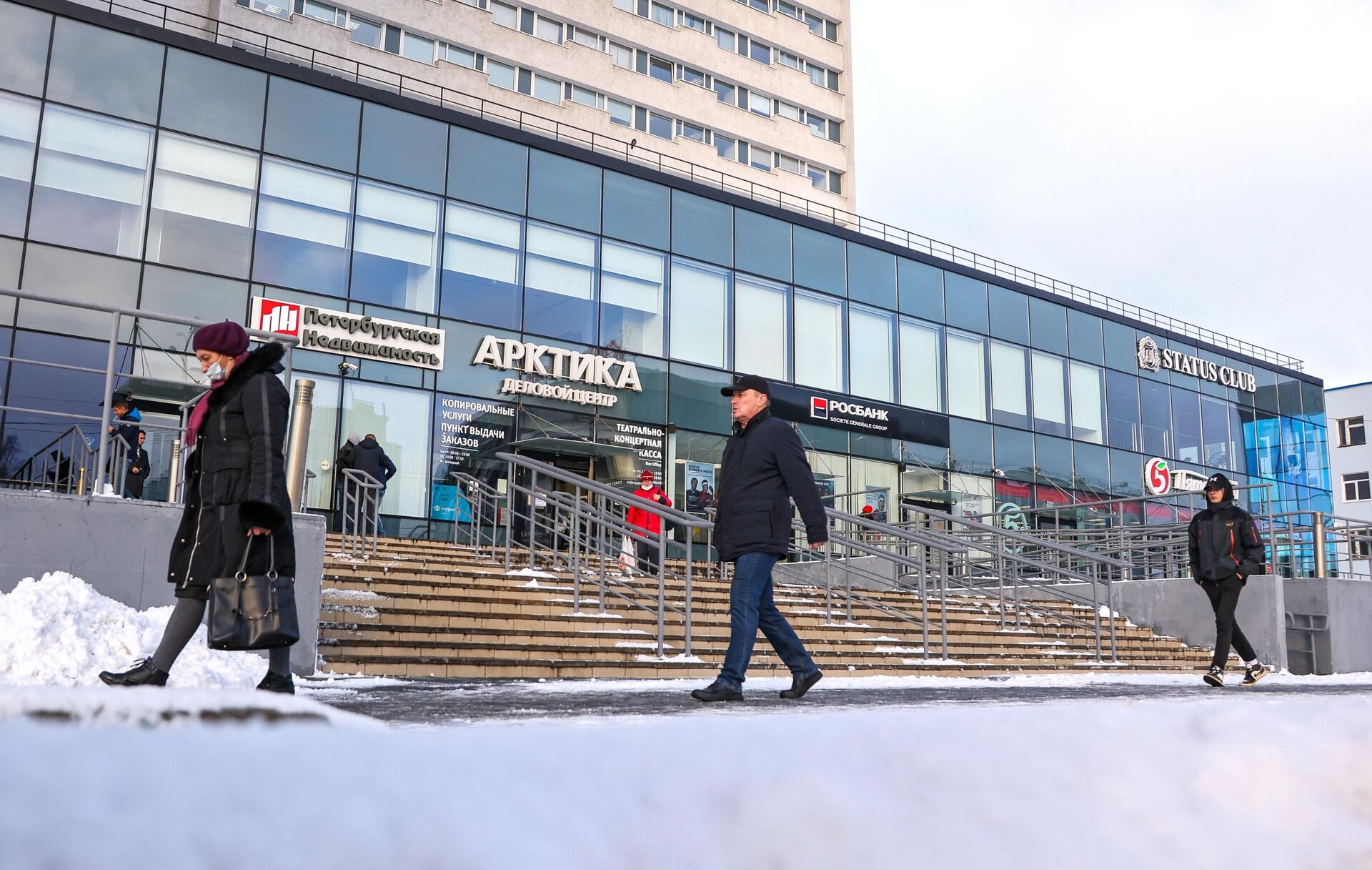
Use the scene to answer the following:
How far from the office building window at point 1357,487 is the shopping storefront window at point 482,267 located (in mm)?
48282

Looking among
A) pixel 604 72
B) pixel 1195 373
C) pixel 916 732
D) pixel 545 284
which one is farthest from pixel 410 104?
pixel 1195 373

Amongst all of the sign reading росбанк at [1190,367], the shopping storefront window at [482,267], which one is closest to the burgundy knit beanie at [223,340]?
the shopping storefront window at [482,267]

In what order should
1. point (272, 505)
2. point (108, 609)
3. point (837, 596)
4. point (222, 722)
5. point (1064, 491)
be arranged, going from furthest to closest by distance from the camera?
point (1064, 491) < point (837, 596) < point (108, 609) < point (272, 505) < point (222, 722)

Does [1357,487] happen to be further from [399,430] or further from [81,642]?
[81,642]

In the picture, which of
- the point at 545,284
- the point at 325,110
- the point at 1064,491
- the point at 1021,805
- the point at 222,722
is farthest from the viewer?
the point at 1064,491

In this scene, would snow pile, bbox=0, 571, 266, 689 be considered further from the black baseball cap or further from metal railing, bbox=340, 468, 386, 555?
metal railing, bbox=340, 468, 386, 555

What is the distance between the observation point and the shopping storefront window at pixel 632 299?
2244 centimetres

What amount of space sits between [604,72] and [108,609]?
28172 millimetres

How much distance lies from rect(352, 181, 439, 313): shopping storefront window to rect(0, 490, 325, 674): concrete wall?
44.1 feet

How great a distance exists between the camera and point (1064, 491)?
29.6 metres

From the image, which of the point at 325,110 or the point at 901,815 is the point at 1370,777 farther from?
the point at 325,110

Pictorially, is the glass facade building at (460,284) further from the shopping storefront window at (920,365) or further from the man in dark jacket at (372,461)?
the man in dark jacket at (372,461)

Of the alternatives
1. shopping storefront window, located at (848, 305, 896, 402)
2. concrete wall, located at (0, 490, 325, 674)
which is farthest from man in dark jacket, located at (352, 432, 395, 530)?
shopping storefront window, located at (848, 305, 896, 402)

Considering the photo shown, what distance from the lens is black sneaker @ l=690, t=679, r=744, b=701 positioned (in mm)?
5520
